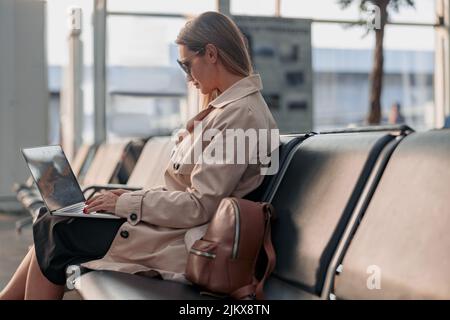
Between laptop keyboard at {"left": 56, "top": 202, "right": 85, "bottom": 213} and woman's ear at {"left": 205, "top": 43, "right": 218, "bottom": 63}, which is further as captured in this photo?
laptop keyboard at {"left": 56, "top": 202, "right": 85, "bottom": 213}

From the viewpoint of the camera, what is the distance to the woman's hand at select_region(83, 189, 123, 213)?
82.9 inches

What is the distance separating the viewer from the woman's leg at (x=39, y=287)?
2164mm

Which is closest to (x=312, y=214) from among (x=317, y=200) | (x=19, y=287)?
(x=317, y=200)

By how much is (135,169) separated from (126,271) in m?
3.53

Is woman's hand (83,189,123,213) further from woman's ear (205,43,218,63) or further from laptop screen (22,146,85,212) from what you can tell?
woman's ear (205,43,218,63)

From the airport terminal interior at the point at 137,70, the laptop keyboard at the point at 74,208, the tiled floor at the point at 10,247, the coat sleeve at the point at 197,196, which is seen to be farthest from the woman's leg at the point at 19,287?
the airport terminal interior at the point at 137,70

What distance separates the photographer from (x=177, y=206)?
1986mm

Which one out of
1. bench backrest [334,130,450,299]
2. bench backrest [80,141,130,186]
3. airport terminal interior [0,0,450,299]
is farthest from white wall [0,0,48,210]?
bench backrest [334,130,450,299]

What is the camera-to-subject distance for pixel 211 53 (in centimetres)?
216

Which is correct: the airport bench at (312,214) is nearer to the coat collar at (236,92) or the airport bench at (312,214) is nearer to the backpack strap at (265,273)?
the backpack strap at (265,273)

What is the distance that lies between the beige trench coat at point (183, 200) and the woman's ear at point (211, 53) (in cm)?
10

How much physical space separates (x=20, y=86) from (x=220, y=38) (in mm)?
7702

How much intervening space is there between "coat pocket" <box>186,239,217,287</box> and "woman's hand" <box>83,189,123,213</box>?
36cm
